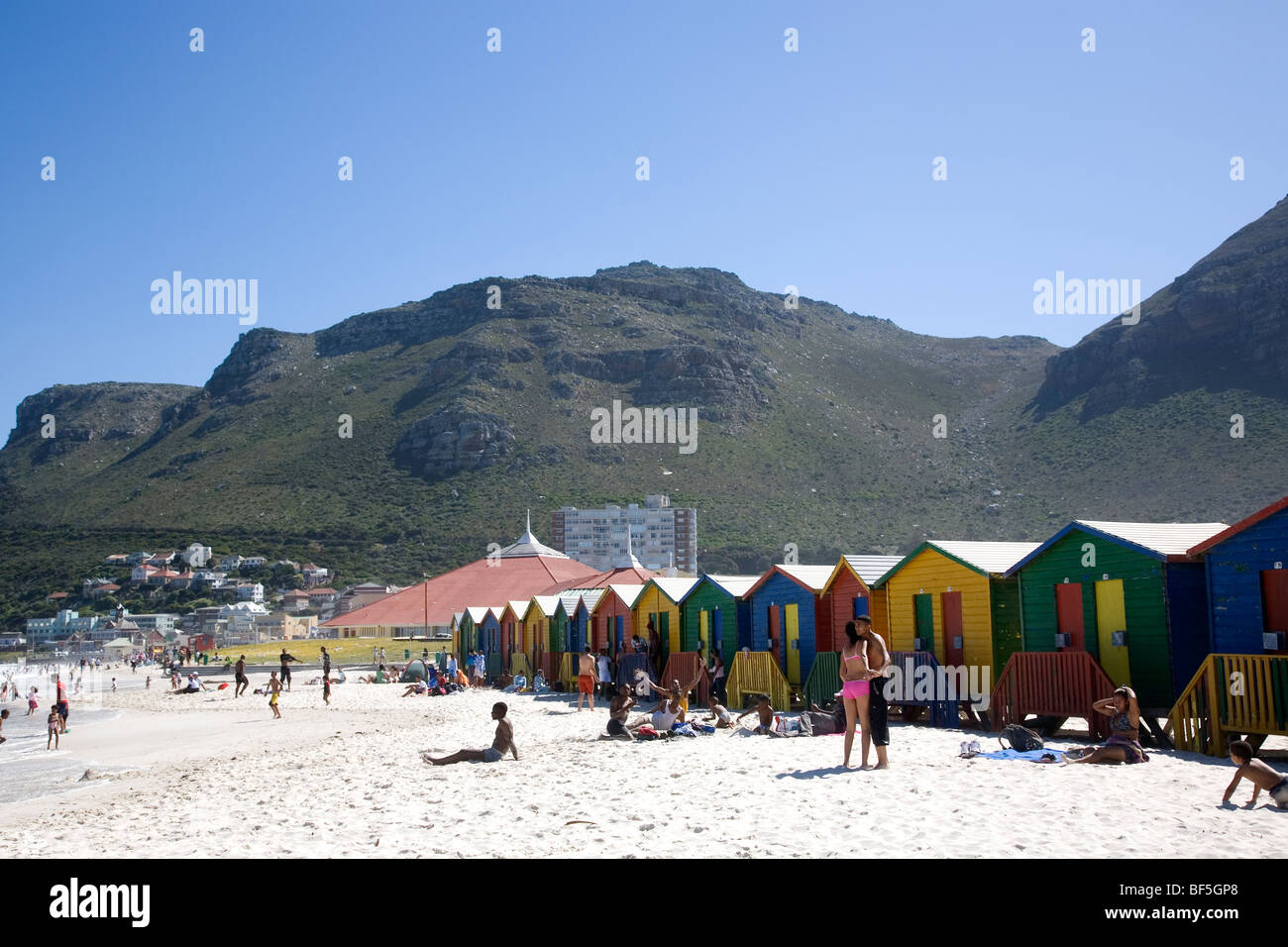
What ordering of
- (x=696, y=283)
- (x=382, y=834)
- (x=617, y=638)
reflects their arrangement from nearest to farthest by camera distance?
(x=382, y=834)
(x=617, y=638)
(x=696, y=283)

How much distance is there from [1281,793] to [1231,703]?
3.78 m

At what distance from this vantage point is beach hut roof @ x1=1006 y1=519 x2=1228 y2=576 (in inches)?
547

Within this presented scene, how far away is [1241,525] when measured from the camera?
1251 cm

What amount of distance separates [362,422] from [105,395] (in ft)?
302

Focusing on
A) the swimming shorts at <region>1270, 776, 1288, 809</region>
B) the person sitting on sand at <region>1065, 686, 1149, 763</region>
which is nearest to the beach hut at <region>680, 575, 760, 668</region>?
the person sitting on sand at <region>1065, 686, 1149, 763</region>

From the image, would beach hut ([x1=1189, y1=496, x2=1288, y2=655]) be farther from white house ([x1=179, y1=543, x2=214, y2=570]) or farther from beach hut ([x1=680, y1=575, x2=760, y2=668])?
white house ([x1=179, y1=543, x2=214, y2=570])

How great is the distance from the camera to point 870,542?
279 feet

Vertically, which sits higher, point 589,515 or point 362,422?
point 362,422

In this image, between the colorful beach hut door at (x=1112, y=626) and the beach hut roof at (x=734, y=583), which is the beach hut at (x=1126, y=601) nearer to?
the colorful beach hut door at (x=1112, y=626)

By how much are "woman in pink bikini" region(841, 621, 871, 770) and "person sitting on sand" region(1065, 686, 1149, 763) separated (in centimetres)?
243

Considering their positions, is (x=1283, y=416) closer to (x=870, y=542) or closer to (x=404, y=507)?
(x=870, y=542)

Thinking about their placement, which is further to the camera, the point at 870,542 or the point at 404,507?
the point at 404,507
